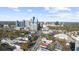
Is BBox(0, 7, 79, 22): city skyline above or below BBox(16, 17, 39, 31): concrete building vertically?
above

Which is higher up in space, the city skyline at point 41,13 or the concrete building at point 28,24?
the city skyline at point 41,13

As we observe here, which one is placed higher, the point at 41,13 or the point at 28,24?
the point at 41,13
